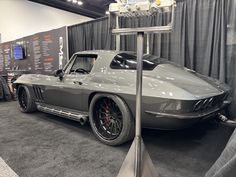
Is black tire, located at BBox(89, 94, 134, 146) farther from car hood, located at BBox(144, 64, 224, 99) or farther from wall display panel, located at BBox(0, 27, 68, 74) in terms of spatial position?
wall display panel, located at BBox(0, 27, 68, 74)

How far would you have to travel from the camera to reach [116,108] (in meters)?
2.29

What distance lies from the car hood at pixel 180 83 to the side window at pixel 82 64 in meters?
1.01

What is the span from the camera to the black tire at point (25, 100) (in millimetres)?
3726

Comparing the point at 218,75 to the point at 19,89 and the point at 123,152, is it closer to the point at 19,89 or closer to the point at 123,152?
the point at 123,152

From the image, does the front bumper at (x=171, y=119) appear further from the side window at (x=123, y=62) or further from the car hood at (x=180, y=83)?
the side window at (x=123, y=62)

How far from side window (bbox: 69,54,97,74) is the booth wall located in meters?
6.44

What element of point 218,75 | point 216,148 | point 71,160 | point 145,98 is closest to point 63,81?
point 71,160

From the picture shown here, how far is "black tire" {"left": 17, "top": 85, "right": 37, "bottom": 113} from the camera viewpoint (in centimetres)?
373

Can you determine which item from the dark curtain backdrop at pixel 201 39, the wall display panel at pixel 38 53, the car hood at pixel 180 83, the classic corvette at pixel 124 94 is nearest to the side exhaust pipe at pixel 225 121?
the dark curtain backdrop at pixel 201 39

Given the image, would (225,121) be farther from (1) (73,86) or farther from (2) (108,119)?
(1) (73,86)

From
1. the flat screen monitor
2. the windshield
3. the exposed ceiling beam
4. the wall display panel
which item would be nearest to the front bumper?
the windshield

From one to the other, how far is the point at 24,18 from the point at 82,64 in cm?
677

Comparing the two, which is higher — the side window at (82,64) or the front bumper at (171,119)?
the side window at (82,64)

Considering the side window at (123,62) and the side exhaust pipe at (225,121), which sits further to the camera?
the side exhaust pipe at (225,121)
